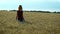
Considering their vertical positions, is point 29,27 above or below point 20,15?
below

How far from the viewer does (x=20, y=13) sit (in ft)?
72.2

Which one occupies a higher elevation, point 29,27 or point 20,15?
point 20,15

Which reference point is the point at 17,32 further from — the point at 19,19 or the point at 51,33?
the point at 19,19

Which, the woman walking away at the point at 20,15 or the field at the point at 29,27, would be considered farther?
the woman walking away at the point at 20,15

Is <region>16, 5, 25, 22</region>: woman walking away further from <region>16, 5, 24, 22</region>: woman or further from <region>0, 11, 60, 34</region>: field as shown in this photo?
<region>0, 11, 60, 34</region>: field

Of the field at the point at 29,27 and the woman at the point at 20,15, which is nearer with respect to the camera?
the field at the point at 29,27

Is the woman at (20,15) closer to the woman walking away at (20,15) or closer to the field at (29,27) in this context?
the woman walking away at (20,15)

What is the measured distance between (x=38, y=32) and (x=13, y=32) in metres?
1.81

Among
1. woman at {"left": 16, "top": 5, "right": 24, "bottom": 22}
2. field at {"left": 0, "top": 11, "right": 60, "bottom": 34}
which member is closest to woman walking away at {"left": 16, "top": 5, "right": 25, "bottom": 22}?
woman at {"left": 16, "top": 5, "right": 24, "bottom": 22}

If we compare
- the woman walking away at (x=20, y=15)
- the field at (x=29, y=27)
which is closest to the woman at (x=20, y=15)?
the woman walking away at (x=20, y=15)

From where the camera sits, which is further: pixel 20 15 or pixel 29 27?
pixel 20 15

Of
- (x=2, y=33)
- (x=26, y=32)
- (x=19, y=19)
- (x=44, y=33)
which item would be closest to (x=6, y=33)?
(x=2, y=33)

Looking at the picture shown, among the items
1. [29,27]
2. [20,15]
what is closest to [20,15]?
[20,15]

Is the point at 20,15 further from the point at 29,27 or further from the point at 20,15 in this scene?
the point at 29,27
